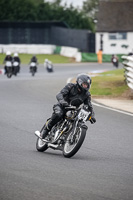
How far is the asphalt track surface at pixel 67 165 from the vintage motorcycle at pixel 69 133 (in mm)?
168

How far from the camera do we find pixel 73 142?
979 cm

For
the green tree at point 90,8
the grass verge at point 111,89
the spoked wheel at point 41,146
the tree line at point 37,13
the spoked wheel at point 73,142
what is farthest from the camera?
the green tree at point 90,8

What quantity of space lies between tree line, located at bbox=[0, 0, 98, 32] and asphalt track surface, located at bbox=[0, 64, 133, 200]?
246ft

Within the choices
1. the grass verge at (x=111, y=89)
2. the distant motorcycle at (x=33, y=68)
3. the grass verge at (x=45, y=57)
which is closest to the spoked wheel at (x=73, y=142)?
the grass verge at (x=111, y=89)

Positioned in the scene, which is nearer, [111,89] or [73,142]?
[73,142]

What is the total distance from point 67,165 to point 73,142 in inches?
29.2

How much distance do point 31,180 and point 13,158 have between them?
6.28ft

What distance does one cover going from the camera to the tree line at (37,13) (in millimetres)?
89938

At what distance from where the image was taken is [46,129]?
10562 mm

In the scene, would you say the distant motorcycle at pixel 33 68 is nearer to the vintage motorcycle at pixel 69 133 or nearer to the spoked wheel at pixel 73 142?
the vintage motorcycle at pixel 69 133

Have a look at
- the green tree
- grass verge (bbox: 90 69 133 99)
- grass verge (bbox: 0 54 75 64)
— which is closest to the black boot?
grass verge (bbox: 90 69 133 99)

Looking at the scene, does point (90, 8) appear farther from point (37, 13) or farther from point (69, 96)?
point (69, 96)

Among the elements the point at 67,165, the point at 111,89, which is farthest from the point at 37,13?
the point at 67,165

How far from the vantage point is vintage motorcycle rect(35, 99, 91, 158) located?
962 centimetres
